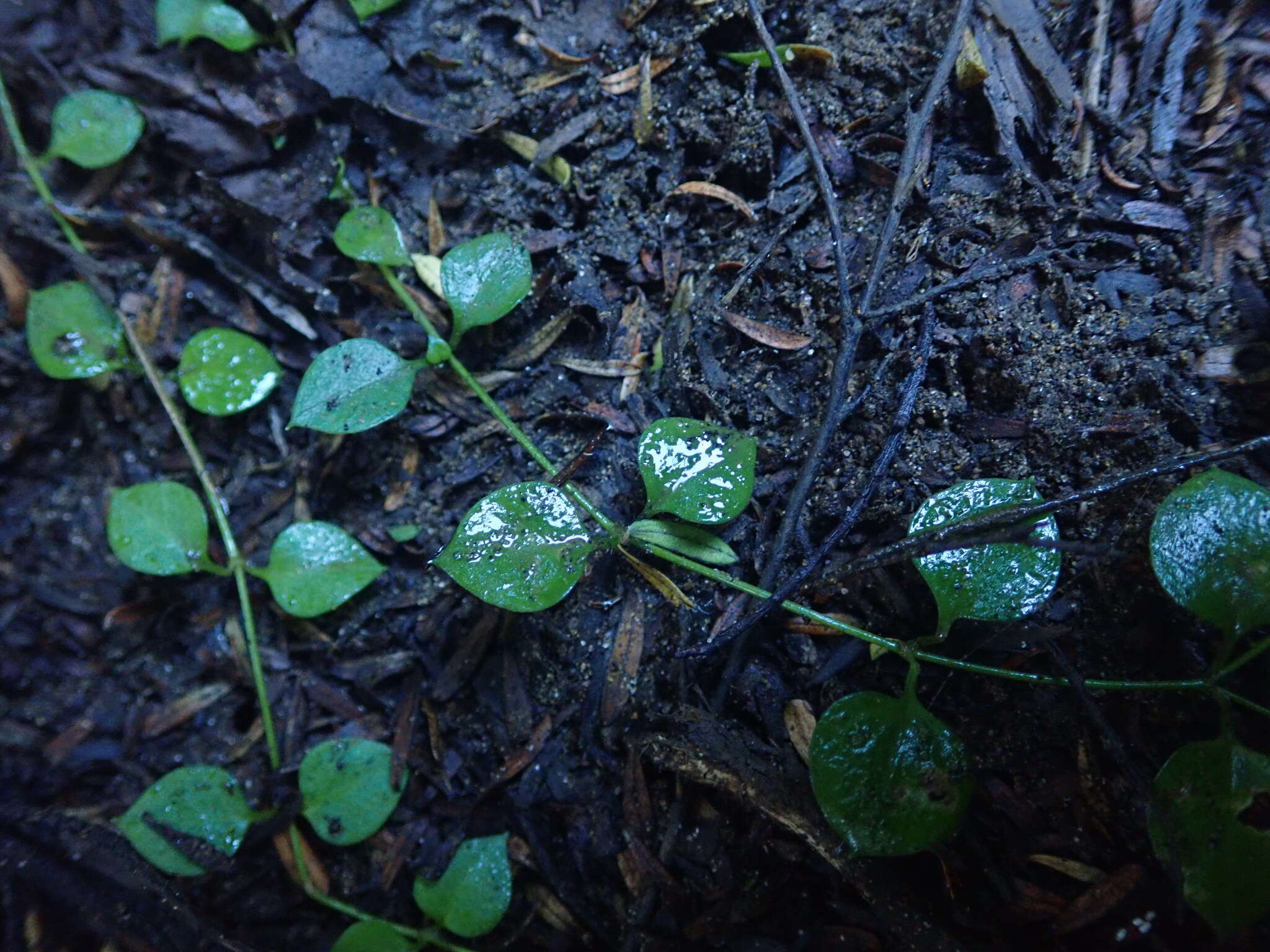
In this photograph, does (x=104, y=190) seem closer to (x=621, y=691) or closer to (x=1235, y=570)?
(x=621, y=691)

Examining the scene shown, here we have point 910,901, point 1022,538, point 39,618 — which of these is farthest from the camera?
point 39,618

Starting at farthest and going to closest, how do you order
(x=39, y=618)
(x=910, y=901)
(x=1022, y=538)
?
(x=39, y=618), (x=910, y=901), (x=1022, y=538)

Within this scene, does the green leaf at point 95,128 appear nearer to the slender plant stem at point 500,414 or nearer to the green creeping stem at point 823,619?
the slender plant stem at point 500,414

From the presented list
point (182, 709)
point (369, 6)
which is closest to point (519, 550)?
point (182, 709)

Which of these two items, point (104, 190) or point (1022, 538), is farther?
point (104, 190)

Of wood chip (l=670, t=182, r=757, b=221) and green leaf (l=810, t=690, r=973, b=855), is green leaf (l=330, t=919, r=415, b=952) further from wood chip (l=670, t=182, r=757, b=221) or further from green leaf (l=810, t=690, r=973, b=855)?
wood chip (l=670, t=182, r=757, b=221)

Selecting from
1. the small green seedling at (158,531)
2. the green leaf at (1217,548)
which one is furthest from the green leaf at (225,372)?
the green leaf at (1217,548)

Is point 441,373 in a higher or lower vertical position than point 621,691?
higher

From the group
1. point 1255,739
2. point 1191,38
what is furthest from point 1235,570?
point 1191,38
